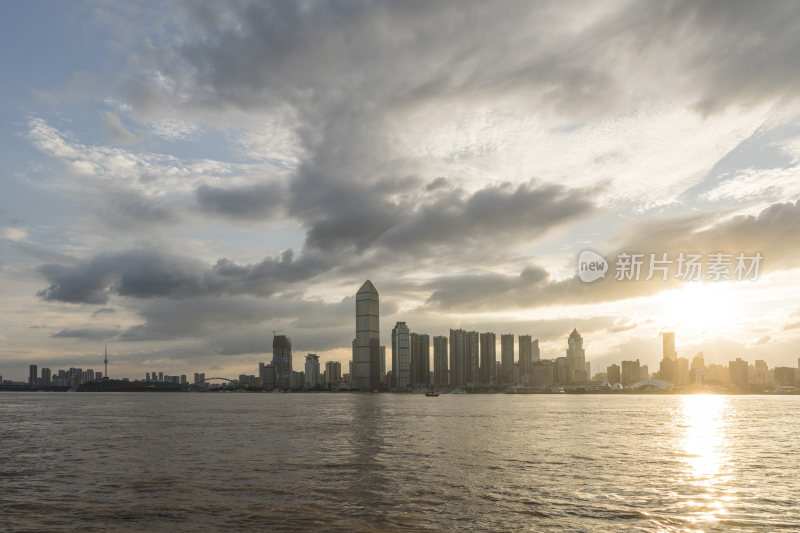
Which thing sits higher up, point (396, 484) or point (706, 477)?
point (396, 484)

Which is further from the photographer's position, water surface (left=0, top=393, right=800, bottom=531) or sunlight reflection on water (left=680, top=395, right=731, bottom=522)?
sunlight reflection on water (left=680, top=395, right=731, bottom=522)

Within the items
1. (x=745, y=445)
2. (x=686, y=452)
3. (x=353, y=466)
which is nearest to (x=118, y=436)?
(x=353, y=466)

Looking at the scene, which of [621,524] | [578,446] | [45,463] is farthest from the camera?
[578,446]

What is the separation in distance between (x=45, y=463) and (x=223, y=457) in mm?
17394

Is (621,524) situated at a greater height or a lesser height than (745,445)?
greater

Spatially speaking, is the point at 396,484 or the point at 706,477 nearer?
the point at 396,484

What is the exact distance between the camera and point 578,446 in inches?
2931

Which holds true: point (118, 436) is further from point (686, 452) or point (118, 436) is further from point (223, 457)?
point (686, 452)

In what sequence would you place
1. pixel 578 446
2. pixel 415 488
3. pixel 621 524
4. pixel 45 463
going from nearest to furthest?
pixel 621 524
pixel 415 488
pixel 45 463
pixel 578 446

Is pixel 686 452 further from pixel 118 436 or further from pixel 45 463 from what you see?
pixel 118 436

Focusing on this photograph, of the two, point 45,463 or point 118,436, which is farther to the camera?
point 118,436

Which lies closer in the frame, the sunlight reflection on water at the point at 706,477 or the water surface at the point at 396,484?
the water surface at the point at 396,484

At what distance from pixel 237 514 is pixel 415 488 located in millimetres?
14067

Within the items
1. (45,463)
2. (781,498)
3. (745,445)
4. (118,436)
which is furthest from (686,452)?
(118,436)
